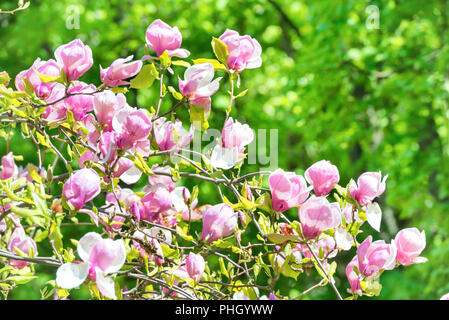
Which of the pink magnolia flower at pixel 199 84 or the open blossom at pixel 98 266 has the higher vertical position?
the pink magnolia flower at pixel 199 84

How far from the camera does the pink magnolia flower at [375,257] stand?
0.90 meters

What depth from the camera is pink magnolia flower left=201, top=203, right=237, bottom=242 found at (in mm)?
911

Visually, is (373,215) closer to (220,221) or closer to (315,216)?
(315,216)

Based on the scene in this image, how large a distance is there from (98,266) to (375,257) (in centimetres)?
45

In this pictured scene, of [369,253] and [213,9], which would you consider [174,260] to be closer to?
[369,253]

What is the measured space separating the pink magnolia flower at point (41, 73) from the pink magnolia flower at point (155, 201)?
0.88ft

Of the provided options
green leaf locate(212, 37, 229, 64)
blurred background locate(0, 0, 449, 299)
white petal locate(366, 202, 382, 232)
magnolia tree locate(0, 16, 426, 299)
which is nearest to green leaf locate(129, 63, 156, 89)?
magnolia tree locate(0, 16, 426, 299)

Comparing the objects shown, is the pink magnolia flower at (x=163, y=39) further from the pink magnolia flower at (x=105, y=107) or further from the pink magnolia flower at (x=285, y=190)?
the pink magnolia flower at (x=285, y=190)

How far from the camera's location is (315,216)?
2.81 feet

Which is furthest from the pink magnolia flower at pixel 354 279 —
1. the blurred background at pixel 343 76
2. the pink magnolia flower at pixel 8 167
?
the blurred background at pixel 343 76

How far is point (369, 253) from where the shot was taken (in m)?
0.92

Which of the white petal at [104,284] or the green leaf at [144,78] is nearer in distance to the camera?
the white petal at [104,284]
